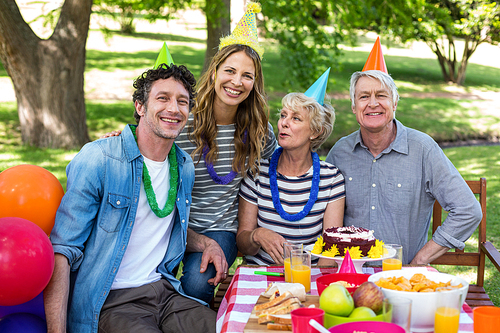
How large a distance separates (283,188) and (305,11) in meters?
8.62

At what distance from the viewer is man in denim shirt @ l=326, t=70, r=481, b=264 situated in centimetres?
352

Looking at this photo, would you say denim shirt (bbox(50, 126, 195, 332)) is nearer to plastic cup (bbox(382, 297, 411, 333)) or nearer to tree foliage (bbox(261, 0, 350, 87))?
plastic cup (bbox(382, 297, 411, 333))

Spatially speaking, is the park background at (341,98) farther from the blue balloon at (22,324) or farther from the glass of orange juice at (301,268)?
the blue balloon at (22,324)

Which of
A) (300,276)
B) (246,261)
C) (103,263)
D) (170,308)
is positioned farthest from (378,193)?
(103,263)

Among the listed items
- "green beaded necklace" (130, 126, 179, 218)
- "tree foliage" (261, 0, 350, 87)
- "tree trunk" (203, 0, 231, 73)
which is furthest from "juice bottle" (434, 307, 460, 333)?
"tree foliage" (261, 0, 350, 87)

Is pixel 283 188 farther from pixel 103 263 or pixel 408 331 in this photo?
pixel 408 331

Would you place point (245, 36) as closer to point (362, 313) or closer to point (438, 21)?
point (362, 313)

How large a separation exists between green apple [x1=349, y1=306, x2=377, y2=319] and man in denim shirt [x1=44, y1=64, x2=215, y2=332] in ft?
3.94

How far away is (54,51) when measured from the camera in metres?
9.62

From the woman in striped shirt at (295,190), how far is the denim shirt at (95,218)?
997 millimetres

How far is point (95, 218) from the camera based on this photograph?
2.79m

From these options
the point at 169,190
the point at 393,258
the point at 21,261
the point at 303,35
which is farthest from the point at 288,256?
the point at 303,35

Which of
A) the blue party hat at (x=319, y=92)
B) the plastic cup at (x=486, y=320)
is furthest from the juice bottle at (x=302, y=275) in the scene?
the blue party hat at (x=319, y=92)

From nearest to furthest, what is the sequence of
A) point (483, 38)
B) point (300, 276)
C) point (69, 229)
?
point (300, 276) < point (69, 229) < point (483, 38)
